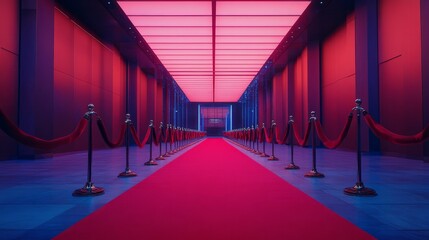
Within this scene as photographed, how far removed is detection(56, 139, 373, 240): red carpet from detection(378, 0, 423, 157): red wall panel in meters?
6.76

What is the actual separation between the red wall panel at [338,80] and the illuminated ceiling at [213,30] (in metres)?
2.37

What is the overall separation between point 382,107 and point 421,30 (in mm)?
3369

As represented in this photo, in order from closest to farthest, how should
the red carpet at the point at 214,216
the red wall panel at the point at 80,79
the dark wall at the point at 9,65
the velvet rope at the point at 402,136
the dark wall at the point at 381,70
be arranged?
the red carpet at the point at 214,216, the velvet rope at the point at 402,136, the dark wall at the point at 9,65, the dark wall at the point at 381,70, the red wall panel at the point at 80,79

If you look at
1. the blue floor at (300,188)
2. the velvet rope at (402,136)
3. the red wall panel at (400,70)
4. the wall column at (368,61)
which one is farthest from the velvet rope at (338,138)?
the wall column at (368,61)

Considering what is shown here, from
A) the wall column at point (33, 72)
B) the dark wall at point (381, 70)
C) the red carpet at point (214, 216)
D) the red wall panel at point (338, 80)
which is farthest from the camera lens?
the red wall panel at point (338, 80)

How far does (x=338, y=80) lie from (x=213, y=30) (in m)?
5.84

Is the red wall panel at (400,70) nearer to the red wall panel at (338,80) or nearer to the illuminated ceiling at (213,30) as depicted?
the red wall panel at (338,80)

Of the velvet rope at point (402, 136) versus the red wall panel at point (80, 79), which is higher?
the red wall panel at point (80, 79)

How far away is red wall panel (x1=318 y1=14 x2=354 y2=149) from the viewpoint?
1368 cm

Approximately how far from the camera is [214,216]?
11.0 ft

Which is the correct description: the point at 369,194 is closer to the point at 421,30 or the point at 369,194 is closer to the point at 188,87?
the point at 421,30

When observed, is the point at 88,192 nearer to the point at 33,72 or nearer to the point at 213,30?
the point at 33,72

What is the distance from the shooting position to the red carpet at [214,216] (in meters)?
2.80

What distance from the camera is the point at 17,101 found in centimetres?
1024
